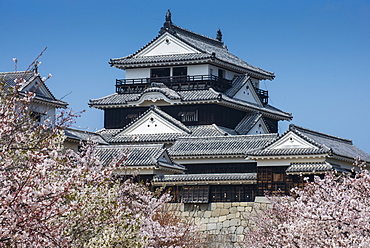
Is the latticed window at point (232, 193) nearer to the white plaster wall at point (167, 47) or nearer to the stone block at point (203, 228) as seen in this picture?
the stone block at point (203, 228)

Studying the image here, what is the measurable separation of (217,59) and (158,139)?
6491 millimetres

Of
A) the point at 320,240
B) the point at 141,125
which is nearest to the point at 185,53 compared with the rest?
the point at 141,125

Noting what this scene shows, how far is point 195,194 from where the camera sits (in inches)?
1150

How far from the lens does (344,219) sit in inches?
515

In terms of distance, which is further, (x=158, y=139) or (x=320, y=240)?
(x=158, y=139)

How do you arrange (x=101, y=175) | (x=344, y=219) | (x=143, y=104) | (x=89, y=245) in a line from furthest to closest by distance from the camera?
(x=143, y=104) < (x=344, y=219) < (x=101, y=175) < (x=89, y=245)

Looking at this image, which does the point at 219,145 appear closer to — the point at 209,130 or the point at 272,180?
the point at 209,130

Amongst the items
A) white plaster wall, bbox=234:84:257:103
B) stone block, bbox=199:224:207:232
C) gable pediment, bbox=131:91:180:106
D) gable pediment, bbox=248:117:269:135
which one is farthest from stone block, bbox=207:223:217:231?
white plaster wall, bbox=234:84:257:103

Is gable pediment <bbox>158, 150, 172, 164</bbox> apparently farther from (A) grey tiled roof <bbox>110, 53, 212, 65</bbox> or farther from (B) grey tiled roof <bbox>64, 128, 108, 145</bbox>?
(A) grey tiled roof <bbox>110, 53, 212, 65</bbox>

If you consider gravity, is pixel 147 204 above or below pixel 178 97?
below

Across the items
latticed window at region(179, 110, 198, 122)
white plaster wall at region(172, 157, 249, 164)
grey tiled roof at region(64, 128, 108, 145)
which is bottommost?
white plaster wall at region(172, 157, 249, 164)

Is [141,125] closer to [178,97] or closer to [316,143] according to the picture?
[178,97]

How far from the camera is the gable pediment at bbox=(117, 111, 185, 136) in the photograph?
122 feet

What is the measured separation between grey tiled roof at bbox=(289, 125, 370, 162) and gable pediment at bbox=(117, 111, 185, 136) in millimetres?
7789
